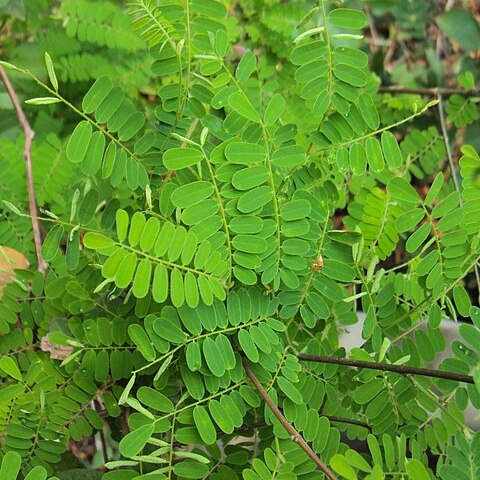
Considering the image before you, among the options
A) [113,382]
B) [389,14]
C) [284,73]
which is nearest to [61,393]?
[113,382]

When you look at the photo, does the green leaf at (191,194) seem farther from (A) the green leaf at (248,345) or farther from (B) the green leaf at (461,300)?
(B) the green leaf at (461,300)

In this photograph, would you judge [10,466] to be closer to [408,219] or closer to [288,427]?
[288,427]

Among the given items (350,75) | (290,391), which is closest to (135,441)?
(290,391)

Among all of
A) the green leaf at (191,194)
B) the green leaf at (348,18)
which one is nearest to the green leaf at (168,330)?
the green leaf at (191,194)

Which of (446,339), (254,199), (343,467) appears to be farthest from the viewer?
(446,339)

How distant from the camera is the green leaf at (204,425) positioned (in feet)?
1.81

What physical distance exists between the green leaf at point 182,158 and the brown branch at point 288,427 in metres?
0.20

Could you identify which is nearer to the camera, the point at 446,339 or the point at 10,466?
the point at 10,466

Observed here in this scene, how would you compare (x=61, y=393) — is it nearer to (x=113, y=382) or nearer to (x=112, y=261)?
(x=113, y=382)

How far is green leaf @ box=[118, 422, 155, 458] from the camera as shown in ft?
1.72

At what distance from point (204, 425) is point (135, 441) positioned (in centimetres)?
6

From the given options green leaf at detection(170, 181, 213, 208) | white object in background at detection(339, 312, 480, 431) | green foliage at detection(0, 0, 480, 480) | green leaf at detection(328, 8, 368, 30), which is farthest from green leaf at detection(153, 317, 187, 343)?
white object in background at detection(339, 312, 480, 431)

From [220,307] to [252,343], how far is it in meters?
0.04

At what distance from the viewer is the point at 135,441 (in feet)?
1.74
